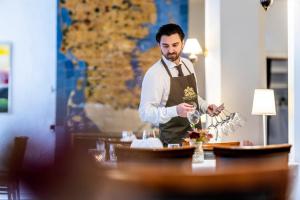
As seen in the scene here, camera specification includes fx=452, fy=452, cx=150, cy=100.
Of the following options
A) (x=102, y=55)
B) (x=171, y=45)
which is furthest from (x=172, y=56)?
(x=102, y=55)

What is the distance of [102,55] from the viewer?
5.91 meters

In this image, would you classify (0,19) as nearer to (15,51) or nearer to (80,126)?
(15,51)

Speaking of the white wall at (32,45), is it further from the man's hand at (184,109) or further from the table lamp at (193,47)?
the man's hand at (184,109)

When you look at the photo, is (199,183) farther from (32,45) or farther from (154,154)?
(32,45)

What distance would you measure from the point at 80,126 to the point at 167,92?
336cm

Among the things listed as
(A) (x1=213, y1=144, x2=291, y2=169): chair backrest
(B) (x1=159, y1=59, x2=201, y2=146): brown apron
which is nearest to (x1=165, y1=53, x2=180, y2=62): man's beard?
(B) (x1=159, y1=59, x2=201, y2=146): brown apron

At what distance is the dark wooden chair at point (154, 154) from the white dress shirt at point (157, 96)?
96 centimetres

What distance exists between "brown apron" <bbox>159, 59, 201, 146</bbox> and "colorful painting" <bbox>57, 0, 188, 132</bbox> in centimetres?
292

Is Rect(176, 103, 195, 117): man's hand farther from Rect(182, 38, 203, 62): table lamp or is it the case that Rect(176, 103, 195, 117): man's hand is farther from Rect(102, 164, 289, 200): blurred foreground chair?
Rect(182, 38, 203, 62): table lamp

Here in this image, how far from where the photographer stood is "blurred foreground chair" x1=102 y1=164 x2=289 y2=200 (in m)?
0.60

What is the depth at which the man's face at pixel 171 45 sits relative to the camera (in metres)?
2.71

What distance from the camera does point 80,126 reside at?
608cm

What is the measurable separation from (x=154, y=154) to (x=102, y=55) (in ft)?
15.3

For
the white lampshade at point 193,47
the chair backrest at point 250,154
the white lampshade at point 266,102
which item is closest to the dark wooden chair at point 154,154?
the chair backrest at point 250,154
